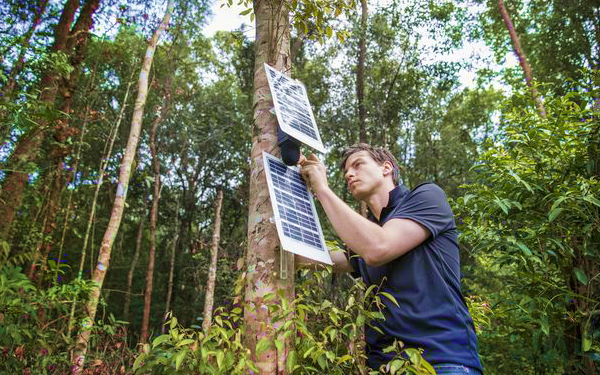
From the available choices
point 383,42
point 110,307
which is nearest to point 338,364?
point 383,42

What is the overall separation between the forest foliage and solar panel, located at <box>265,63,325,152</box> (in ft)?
2.02

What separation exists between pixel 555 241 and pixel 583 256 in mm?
541

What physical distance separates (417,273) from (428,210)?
0.98 feet

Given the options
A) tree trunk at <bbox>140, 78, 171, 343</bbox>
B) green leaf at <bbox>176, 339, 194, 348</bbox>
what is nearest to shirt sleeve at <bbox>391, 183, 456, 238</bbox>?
green leaf at <bbox>176, 339, 194, 348</bbox>

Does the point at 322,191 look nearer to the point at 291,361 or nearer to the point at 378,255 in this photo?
the point at 378,255

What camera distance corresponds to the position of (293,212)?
198cm

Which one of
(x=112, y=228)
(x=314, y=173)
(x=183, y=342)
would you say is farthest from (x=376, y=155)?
(x=112, y=228)

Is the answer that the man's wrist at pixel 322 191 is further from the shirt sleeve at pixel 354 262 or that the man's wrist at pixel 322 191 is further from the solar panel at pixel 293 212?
the shirt sleeve at pixel 354 262

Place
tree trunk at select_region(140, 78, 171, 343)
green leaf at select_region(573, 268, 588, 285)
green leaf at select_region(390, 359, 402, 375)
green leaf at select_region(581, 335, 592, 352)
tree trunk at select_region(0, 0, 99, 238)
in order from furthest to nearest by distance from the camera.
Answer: tree trunk at select_region(140, 78, 171, 343)
tree trunk at select_region(0, 0, 99, 238)
green leaf at select_region(573, 268, 588, 285)
green leaf at select_region(581, 335, 592, 352)
green leaf at select_region(390, 359, 402, 375)

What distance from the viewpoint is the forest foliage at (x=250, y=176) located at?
9.57 feet

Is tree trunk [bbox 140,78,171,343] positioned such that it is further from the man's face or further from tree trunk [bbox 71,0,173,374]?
the man's face

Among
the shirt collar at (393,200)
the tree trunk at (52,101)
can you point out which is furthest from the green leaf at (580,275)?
the tree trunk at (52,101)

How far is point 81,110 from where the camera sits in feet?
37.7

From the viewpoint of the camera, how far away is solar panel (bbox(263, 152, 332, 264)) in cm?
183
